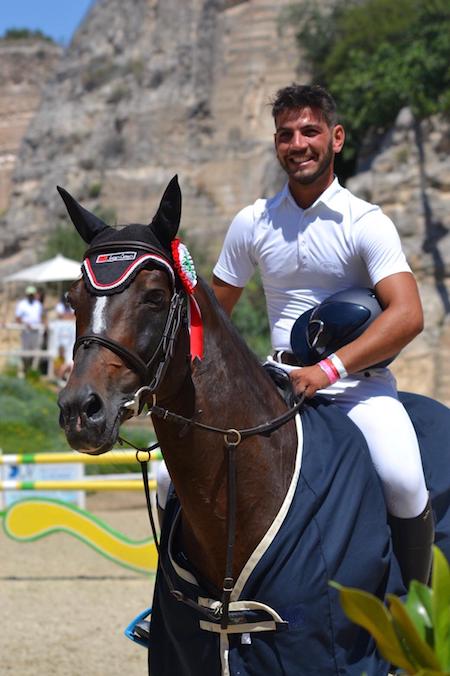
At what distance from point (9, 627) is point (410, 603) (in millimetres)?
5830

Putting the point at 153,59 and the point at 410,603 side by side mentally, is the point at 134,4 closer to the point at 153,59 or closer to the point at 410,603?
the point at 153,59

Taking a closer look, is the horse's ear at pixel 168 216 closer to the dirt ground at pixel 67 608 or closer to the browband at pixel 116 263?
the browband at pixel 116 263

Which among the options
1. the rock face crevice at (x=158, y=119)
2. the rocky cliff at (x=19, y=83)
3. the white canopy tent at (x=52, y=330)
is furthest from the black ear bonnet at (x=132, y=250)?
the rocky cliff at (x=19, y=83)

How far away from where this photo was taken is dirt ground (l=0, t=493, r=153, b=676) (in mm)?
6391

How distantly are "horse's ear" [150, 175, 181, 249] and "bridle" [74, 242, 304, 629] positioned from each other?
10cm

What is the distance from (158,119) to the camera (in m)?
52.4

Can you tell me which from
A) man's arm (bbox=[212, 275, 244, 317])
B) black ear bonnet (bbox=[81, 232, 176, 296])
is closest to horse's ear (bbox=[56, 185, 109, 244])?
black ear bonnet (bbox=[81, 232, 176, 296])

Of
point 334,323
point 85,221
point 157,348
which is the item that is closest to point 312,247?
point 334,323

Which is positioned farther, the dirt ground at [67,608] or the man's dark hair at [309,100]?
the dirt ground at [67,608]

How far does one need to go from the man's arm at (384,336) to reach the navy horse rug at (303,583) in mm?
147

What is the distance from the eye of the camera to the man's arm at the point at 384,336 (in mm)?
3516

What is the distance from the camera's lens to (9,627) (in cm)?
721

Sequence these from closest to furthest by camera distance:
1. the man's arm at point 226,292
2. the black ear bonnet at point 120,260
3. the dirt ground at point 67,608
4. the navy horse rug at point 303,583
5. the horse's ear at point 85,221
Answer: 1. the black ear bonnet at point 120,260
2. the navy horse rug at point 303,583
3. the horse's ear at point 85,221
4. the man's arm at point 226,292
5. the dirt ground at point 67,608

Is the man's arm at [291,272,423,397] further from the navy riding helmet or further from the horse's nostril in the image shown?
the horse's nostril
